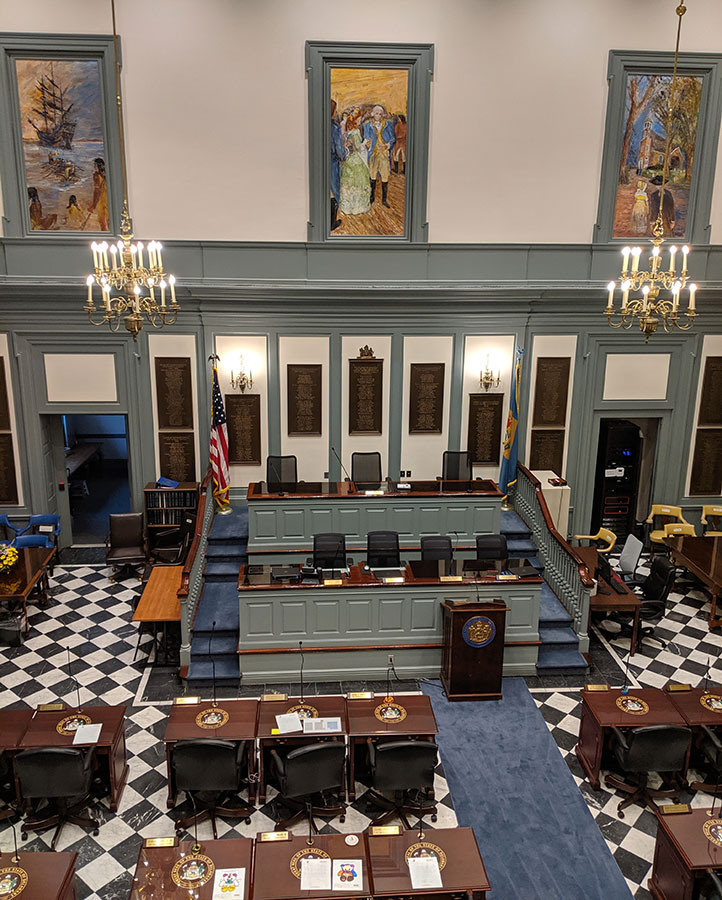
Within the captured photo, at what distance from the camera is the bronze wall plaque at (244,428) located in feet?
41.0

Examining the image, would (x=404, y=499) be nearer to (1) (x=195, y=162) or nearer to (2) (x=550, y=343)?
(2) (x=550, y=343)

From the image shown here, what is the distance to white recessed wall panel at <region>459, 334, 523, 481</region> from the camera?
1260cm

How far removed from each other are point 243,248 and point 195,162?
57.3 inches

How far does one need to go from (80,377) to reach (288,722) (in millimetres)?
7438

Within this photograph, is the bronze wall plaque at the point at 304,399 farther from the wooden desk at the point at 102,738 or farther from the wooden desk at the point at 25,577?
the wooden desk at the point at 102,738

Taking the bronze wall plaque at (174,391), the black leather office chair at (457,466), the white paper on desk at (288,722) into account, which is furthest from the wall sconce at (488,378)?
the white paper on desk at (288,722)

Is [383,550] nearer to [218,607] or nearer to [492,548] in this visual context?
[492,548]

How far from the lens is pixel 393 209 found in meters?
12.1

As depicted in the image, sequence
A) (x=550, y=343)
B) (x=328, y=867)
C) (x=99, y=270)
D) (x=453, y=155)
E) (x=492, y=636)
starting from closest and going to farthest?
(x=328, y=867) < (x=99, y=270) < (x=492, y=636) < (x=453, y=155) < (x=550, y=343)

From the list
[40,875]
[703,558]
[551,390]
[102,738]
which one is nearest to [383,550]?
[102,738]

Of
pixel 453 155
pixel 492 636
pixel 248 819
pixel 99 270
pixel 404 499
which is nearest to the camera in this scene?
pixel 248 819

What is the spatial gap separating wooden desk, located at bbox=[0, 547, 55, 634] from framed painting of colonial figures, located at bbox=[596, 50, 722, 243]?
33.1ft

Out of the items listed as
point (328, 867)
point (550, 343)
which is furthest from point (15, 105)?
point (328, 867)

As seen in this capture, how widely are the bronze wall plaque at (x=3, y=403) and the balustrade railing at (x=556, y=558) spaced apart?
8.39 meters
